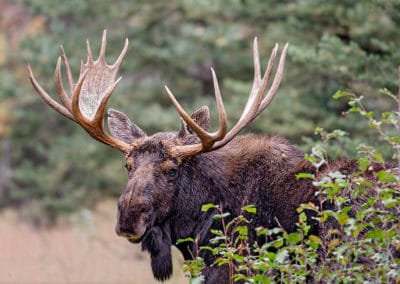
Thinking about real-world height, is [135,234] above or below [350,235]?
below

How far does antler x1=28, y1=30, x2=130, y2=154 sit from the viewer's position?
773 centimetres

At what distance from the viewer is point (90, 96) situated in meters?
8.58

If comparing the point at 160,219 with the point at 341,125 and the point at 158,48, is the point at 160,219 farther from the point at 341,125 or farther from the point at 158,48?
the point at 158,48

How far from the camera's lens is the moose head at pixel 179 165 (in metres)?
7.40

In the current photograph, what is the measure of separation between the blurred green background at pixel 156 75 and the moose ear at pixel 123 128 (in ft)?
11.8

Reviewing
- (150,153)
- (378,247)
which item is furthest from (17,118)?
(378,247)

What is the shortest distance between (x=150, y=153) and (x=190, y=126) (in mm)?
400

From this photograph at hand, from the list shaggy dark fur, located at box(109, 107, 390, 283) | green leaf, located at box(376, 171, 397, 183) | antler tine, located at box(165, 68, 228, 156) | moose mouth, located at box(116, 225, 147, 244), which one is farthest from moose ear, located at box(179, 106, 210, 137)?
green leaf, located at box(376, 171, 397, 183)

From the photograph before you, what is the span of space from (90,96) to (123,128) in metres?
0.49

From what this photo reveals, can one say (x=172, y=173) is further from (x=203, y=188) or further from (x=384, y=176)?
(x=384, y=176)

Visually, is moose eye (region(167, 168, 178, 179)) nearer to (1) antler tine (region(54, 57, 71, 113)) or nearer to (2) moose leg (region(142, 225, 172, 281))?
(2) moose leg (region(142, 225, 172, 281))

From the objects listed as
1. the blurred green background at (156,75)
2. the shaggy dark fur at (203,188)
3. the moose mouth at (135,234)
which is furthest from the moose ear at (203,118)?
the blurred green background at (156,75)

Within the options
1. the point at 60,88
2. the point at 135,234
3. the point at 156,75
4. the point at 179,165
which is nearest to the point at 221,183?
the point at 179,165

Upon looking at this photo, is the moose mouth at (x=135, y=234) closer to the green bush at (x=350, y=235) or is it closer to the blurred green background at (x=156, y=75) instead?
the green bush at (x=350, y=235)
